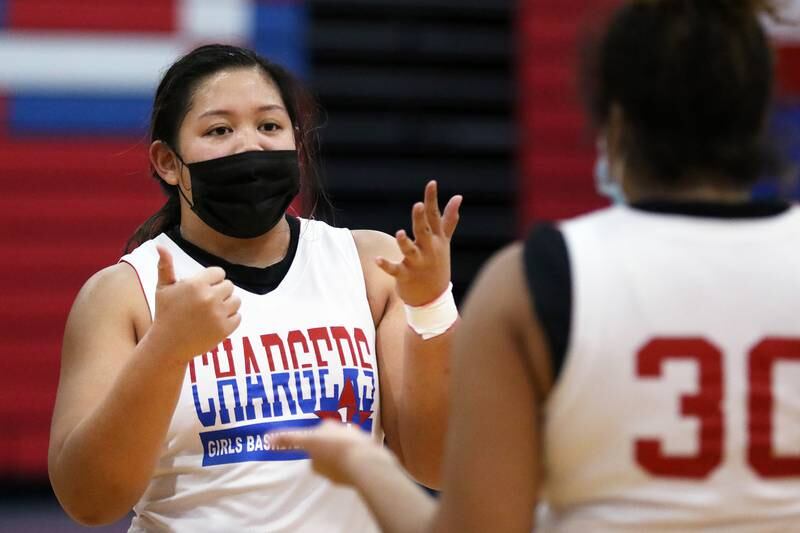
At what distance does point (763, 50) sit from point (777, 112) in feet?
0.31

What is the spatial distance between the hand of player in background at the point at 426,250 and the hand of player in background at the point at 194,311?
0.30 metres

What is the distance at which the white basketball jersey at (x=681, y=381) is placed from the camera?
1411 millimetres

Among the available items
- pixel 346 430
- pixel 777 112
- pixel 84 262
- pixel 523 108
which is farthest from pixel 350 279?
pixel 523 108

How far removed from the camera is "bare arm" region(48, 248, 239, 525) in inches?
80.0

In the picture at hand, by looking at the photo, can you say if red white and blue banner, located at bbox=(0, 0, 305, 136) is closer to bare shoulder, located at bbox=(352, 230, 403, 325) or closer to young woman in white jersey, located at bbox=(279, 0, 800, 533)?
bare shoulder, located at bbox=(352, 230, 403, 325)

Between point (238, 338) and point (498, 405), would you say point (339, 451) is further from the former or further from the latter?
point (238, 338)

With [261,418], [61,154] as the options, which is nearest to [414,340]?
[261,418]

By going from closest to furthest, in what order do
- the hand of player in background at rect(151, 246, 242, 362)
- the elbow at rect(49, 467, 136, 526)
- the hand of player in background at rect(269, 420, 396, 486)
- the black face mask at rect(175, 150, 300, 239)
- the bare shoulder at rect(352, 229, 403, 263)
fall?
the hand of player in background at rect(269, 420, 396, 486) < the hand of player in background at rect(151, 246, 242, 362) < the elbow at rect(49, 467, 136, 526) < the black face mask at rect(175, 150, 300, 239) < the bare shoulder at rect(352, 229, 403, 263)

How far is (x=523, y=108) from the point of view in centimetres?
696

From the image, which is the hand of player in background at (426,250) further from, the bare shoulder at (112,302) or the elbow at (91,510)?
the elbow at (91,510)

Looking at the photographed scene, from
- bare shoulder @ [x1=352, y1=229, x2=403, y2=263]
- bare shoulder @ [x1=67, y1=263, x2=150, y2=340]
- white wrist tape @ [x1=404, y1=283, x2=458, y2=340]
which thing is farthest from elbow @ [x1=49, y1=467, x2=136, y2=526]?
bare shoulder @ [x1=352, y1=229, x2=403, y2=263]

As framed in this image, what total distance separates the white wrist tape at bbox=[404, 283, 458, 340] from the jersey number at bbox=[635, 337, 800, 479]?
0.90 metres

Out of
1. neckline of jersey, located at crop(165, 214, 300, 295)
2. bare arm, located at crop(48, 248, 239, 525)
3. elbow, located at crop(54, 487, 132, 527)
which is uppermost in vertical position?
neckline of jersey, located at crop(165, 214, 300, 295)

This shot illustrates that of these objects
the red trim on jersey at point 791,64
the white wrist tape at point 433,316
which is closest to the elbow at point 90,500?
the white wrist tape at point 433,316
